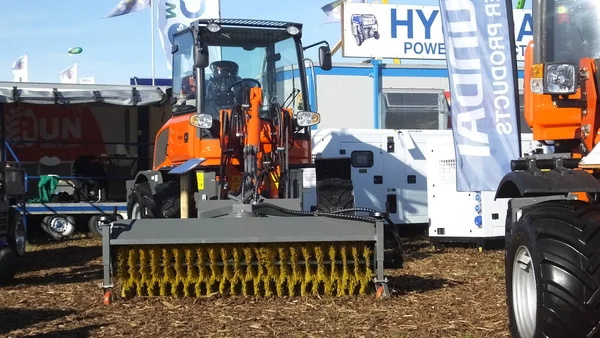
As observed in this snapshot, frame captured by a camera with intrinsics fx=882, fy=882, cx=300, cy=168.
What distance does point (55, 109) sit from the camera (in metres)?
18.5

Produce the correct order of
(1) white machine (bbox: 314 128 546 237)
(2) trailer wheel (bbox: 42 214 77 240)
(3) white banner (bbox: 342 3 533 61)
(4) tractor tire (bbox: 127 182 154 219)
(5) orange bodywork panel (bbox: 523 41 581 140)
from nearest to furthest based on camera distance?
(5) orange bodywork panel (bbox: 523 41 581 140)
(4) tractor tire (bbox: 127 182 154 219)
(1) white machine (bbox: 314 128 546 237)
(2) trailer wheel (bbox: 42 214 77 240)
(3) white banner (bbox: 342 3 533 61)

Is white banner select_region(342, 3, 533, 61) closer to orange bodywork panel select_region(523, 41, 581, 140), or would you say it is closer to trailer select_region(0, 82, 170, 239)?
trailer select_region(0, 82, 170, 239)

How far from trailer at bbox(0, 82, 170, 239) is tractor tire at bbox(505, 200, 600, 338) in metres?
10.8

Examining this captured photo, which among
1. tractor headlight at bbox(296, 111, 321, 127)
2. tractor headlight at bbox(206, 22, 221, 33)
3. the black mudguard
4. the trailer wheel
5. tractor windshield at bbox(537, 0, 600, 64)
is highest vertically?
tractor headlight at bbox(206, 22, 221, 33)

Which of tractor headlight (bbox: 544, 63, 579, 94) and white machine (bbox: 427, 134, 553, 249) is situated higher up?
tractor headlight (bbox: 544, 63, 579, 94)

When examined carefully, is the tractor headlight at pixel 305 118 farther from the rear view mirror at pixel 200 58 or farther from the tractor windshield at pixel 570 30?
the tractor windshield at pixel 570 30

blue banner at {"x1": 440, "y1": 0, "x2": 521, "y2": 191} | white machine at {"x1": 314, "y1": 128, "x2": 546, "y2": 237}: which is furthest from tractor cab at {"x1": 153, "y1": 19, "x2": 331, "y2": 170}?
white machine at {"x1": 314, "y1": 128, "x2": 546, "y2": 237}

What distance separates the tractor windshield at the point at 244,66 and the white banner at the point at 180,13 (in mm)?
8856

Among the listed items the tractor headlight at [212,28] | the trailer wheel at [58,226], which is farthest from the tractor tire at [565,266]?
the trailer wheel at [58,226]

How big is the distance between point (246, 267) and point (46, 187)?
28.7 ft

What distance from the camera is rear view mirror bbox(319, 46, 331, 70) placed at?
10156 mm

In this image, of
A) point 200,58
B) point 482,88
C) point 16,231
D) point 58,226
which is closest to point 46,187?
point 58,226

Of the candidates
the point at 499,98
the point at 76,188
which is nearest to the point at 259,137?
the point at 499,98

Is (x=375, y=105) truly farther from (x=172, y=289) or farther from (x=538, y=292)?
(x=538, y=292)
